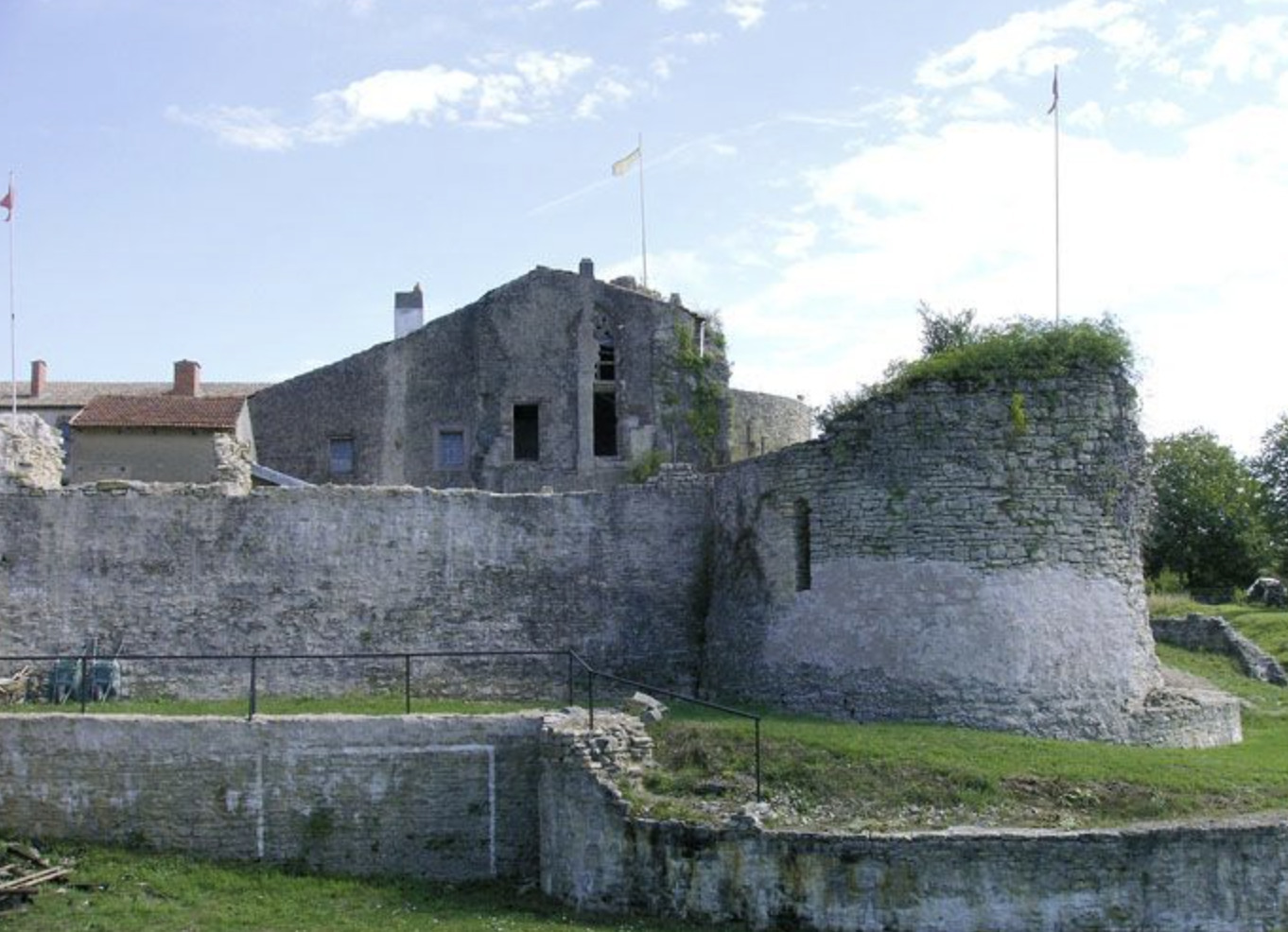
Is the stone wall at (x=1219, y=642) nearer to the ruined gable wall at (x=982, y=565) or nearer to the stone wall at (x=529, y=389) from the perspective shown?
the ruined gable wall at (x=982, y=565)

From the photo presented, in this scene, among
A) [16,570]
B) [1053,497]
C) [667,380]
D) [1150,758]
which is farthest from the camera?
[667,380]

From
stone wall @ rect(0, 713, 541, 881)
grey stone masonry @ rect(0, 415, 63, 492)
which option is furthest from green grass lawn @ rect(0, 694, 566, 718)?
grey stone masonry @ rect(0, 415, 63, 492)

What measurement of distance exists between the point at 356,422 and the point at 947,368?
17142 millimetres

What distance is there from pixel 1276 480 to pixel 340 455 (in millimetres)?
38359

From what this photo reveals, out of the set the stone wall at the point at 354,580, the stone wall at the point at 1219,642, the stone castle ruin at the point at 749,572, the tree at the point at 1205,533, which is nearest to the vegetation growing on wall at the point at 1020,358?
the stone castle ruin at the point at 749,572

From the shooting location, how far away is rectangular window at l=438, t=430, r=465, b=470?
33.8 meters

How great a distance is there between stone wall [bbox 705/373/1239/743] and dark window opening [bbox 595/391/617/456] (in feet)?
40.7

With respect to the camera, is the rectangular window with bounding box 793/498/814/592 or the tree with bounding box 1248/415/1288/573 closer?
the rectangular window with bounding box 793/498/814/592

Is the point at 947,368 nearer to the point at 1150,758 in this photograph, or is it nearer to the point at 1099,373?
the point at 1099,373

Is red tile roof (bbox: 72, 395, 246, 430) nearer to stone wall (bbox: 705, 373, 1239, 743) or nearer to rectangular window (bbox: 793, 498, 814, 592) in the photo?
rectangular window (bbox: 793, 498, 814, 592)

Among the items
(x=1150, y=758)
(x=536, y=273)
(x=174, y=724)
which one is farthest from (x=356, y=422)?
(x=1150, y=758)

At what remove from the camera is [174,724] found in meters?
19.4

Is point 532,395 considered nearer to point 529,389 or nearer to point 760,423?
point 529,389

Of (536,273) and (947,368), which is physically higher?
(536,273)
